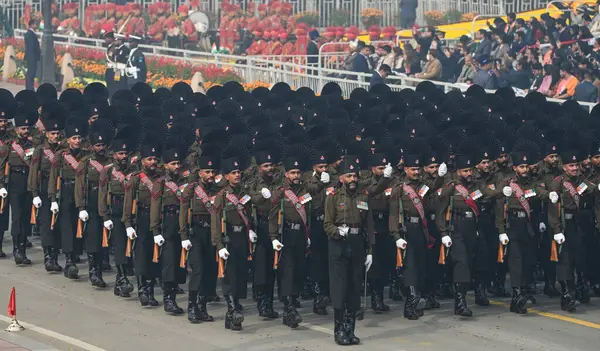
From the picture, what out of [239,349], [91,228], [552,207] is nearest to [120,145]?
[91,228]

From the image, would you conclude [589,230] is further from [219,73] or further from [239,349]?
[219,73]

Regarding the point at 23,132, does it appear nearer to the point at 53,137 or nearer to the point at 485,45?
the point at 53,137

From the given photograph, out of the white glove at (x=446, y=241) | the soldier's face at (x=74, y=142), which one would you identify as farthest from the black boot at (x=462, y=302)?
the soldier's face at (x=74, y=142)

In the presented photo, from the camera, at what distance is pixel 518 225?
20.8m

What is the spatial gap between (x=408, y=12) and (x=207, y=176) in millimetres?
28759

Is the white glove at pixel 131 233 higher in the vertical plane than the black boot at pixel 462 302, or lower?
higher

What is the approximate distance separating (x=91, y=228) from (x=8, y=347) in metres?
3.90

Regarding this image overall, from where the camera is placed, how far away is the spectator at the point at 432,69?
35.3m

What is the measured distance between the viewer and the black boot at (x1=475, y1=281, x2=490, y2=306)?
21.0m

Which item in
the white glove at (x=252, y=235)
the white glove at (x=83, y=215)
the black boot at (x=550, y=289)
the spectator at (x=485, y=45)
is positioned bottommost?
the black boot at (x=550, y=289)

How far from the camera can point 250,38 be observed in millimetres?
44188

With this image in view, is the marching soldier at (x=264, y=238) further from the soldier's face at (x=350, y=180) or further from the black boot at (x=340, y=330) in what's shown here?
the black boot at (x=340, y=330)

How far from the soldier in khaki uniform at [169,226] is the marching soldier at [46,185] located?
256 cm

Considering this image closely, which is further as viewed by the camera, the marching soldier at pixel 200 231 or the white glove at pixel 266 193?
the marching soldier at pixel 200 231
